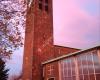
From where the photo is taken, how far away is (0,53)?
29.2ft

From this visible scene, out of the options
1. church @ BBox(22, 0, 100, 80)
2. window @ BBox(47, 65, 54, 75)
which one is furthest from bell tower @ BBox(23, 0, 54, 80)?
window @ BBox(47, 65, 54, 75)

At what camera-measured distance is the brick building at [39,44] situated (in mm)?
30969

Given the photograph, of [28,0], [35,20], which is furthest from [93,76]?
[35,20]

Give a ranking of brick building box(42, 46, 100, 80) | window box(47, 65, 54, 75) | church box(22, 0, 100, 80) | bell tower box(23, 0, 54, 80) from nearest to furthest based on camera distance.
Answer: brick building box(42, 46, 100, 80) → window box(47, 65, 54, 75) → church box(22, 0, 100, 80) → bell tower box(23, 0, 54, 80)

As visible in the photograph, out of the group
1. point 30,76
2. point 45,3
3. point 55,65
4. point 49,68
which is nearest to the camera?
point 55,65

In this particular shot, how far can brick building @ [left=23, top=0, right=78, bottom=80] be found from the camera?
31.0 meters

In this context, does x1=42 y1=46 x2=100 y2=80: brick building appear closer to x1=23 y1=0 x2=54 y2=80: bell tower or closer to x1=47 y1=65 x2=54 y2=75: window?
x1=47 y1=65 x2=54 y2=75: window

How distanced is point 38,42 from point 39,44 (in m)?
0.45

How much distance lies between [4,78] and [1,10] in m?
19.9

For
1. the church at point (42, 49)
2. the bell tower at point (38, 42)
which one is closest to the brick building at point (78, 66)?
the church at point (42, 49)

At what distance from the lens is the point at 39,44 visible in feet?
109

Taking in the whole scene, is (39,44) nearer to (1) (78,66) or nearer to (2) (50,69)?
(2) (50,69)

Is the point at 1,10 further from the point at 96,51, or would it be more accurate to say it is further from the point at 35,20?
the point at 35,20

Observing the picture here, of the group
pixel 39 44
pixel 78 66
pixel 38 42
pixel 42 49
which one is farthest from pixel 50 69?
pixel 38 42
